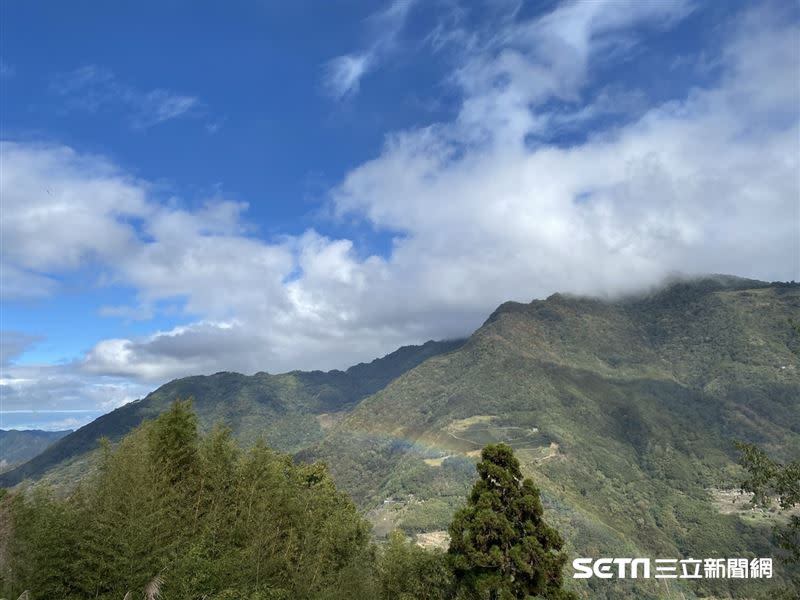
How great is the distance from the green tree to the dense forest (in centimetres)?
6

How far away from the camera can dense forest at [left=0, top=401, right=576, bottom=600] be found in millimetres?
Answer: 23875

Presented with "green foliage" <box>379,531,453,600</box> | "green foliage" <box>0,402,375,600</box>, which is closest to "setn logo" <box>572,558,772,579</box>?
"green foliage" <box>379,531,453,600</box>

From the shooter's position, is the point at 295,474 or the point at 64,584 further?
the point at 295,474

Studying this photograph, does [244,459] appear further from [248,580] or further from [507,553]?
[507,553]

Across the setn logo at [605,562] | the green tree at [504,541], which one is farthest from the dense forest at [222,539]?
the setn logo at [605,562]

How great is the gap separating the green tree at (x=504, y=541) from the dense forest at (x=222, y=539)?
0.06 metres

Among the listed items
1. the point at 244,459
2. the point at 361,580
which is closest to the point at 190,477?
the point at 244,459

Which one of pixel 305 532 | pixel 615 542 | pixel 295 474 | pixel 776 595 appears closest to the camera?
pixel 776 595

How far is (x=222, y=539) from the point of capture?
29641mm

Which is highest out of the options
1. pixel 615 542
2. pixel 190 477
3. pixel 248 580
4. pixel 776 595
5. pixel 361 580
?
pixel 190 477

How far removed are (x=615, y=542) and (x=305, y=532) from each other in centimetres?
17061

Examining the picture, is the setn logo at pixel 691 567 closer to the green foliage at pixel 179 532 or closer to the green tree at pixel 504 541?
the green tree at pixel 504 541

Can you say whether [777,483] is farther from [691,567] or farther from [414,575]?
[691,567]

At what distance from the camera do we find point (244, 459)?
35.6 m
